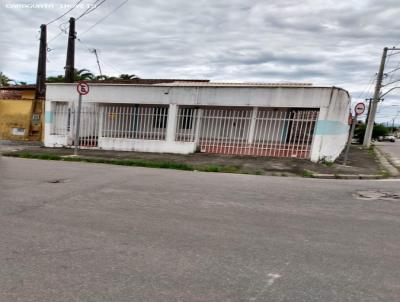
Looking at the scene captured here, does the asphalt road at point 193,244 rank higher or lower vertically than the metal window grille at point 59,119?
lower

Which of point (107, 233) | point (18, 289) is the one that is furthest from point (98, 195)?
point (18, 289)

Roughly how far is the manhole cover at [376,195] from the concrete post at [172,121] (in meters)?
9.30

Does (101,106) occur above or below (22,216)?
above

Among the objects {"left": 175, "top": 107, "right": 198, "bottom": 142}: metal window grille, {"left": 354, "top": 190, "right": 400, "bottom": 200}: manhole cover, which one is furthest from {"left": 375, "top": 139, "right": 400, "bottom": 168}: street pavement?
{"left": 175, "top": 107, "right": 198, "bottom": 142}: metal window grille

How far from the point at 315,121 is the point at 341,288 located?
1139 cm

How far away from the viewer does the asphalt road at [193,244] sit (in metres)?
3.25

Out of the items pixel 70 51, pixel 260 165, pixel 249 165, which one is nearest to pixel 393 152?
pixel 260 165

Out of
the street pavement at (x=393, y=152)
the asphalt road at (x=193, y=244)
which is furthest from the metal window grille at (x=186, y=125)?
the street pavement at (x=393, y=152)

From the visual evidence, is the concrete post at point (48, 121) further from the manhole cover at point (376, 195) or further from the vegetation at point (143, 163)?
the manhole cover at point (376, 195)

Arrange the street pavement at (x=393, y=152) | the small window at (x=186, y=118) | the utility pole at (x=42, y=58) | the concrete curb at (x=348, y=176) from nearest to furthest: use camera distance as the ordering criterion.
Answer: the concrete curb at (x=348, y=176) < the small window at (x=186, y=118) < the street pavement at (x=393, y=152) < the utility pole at (x=42, y=58)

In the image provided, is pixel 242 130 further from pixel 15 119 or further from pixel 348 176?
pixel 15 119

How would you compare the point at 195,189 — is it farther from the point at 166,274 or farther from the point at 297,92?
→ the point at 297,92

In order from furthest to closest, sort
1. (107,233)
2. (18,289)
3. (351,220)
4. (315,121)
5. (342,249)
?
(315,121)
(351,220)
(107,233)
(342,249)
(18,289)

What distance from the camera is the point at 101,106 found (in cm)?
1752
